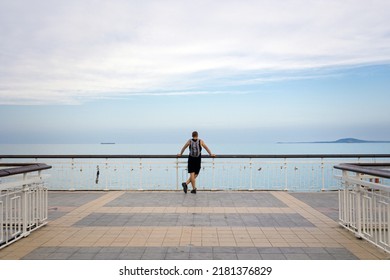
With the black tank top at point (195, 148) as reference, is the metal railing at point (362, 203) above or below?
below

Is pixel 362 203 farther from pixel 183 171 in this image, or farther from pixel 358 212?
pixel 183 171

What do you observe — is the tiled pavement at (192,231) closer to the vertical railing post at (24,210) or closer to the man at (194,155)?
the vertical railing post at (24,210)

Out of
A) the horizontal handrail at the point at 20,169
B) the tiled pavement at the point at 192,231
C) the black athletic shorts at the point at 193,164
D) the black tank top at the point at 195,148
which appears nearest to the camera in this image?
the tiled pavement at the point at 192,231

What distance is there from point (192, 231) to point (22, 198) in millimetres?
2878

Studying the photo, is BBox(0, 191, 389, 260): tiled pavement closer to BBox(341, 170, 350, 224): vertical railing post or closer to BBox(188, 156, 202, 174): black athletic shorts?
BBox(341, 170, 350, 224): vertical railing post

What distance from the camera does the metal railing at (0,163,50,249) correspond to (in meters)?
4.77

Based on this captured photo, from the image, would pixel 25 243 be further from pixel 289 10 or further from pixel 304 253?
pixel 289 10

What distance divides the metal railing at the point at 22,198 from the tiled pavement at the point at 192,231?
184mm

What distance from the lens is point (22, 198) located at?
5434mm

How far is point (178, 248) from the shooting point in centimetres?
456

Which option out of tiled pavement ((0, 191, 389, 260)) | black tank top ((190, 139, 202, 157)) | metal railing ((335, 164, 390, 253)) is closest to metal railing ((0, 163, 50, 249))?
tiled pavement ((0, 191, 389, 260))

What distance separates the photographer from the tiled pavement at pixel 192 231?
4.37 m

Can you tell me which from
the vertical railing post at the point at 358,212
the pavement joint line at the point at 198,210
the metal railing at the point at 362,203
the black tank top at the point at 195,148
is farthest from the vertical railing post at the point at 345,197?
the black tank top at the point at 195,148

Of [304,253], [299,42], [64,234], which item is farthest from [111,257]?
[299,42]
